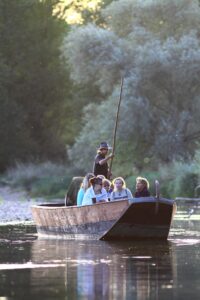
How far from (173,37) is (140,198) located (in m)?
30.2

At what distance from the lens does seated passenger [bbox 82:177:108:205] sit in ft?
77.6

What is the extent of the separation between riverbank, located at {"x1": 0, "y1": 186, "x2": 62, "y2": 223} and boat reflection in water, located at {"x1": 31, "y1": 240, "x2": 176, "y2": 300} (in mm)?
10215

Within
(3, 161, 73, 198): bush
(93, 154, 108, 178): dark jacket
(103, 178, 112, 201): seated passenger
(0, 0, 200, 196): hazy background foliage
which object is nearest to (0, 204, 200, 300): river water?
(103, 178, 112, 201): seated passenger

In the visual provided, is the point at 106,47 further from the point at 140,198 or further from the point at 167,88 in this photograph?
the point at 140,198

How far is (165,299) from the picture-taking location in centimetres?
1320

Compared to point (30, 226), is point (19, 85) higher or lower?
higher

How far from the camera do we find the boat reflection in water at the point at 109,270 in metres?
14.1

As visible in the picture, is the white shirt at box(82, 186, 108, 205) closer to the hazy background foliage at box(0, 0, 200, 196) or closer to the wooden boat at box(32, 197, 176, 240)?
the wooden boat at box(32, 197, 176, 240)

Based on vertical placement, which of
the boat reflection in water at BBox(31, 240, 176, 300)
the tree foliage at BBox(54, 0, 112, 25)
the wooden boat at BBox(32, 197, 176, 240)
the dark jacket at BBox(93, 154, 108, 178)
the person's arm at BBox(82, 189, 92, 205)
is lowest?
the boat reflection in water at BBox(31, 240, 176, 300)

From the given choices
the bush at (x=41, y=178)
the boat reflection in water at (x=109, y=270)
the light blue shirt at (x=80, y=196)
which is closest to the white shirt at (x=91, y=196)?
the light blue shirt at (x=80, y=196)

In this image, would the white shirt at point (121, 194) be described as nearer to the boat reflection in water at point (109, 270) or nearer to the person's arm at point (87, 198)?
the person's arm at point (87, 198)

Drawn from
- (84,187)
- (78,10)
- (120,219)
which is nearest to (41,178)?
(78,10)

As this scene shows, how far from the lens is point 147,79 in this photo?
1983 inches

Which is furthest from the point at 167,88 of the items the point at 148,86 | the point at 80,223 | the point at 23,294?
the point at 23,294
